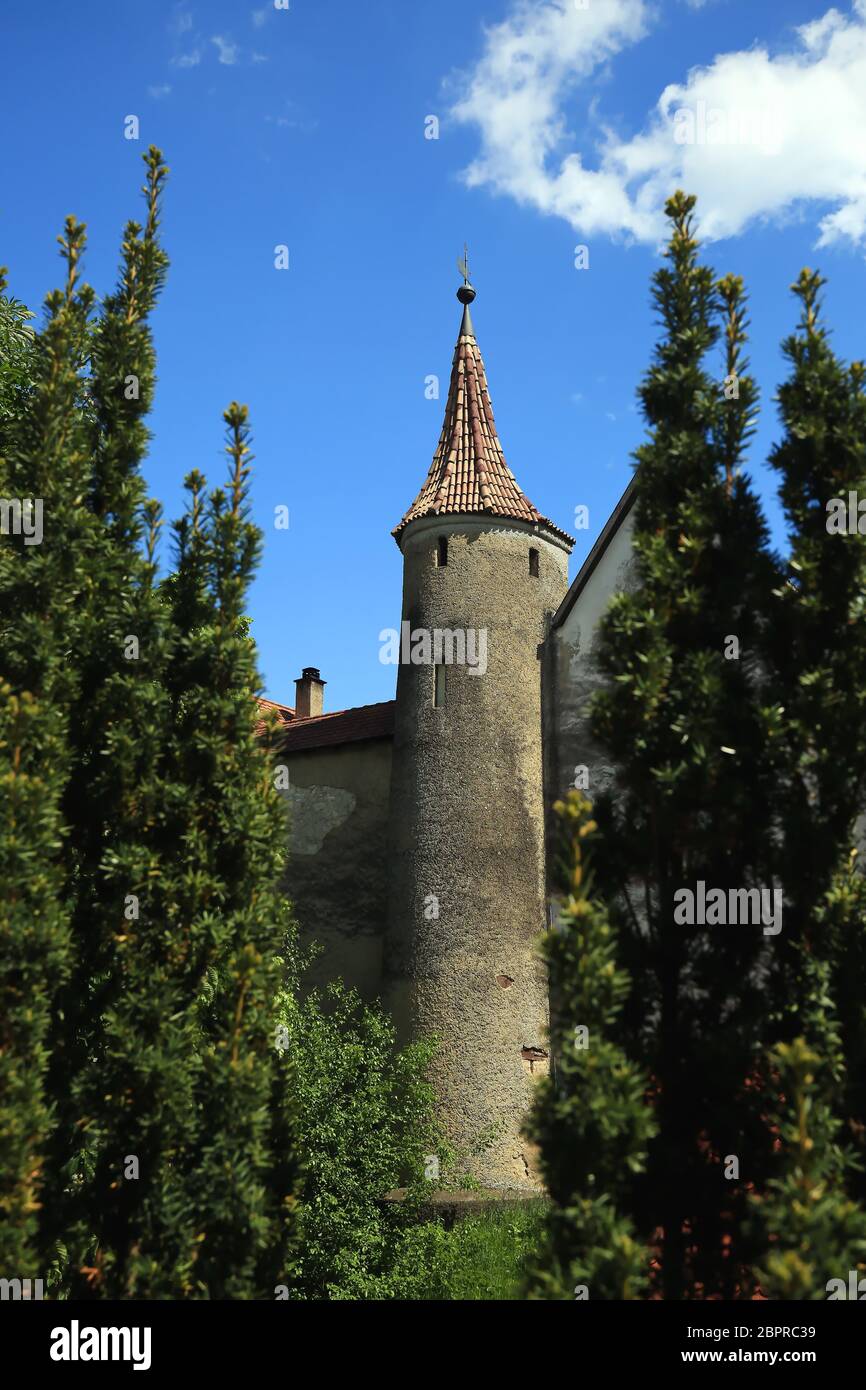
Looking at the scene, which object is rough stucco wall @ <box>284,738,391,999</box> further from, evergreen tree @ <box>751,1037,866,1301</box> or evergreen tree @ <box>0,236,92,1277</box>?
evergreen tree @ <box>751,1037,866,1301</box>

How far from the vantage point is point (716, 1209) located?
6.87 m

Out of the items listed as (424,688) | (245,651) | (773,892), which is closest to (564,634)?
(424,688)

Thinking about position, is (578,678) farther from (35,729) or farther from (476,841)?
(35,729)

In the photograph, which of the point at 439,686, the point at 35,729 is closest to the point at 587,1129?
the point at 35,729

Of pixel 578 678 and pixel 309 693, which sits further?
pixel 309 693

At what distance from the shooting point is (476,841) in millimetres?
18188

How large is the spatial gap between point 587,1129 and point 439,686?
13234 millimetres

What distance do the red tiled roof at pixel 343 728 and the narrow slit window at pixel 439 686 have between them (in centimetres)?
155

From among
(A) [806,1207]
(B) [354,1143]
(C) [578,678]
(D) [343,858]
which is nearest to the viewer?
(A) [806,1207]

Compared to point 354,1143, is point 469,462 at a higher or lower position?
higher

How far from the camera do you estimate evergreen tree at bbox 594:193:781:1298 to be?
22.6ft

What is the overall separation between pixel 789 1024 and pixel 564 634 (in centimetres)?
1227

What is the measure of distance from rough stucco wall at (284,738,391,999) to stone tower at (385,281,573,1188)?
94 cm

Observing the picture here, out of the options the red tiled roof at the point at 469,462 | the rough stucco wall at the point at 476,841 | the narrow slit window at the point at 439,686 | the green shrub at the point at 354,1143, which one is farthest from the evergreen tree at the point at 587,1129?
the red tiled roof at the point at 469,462
